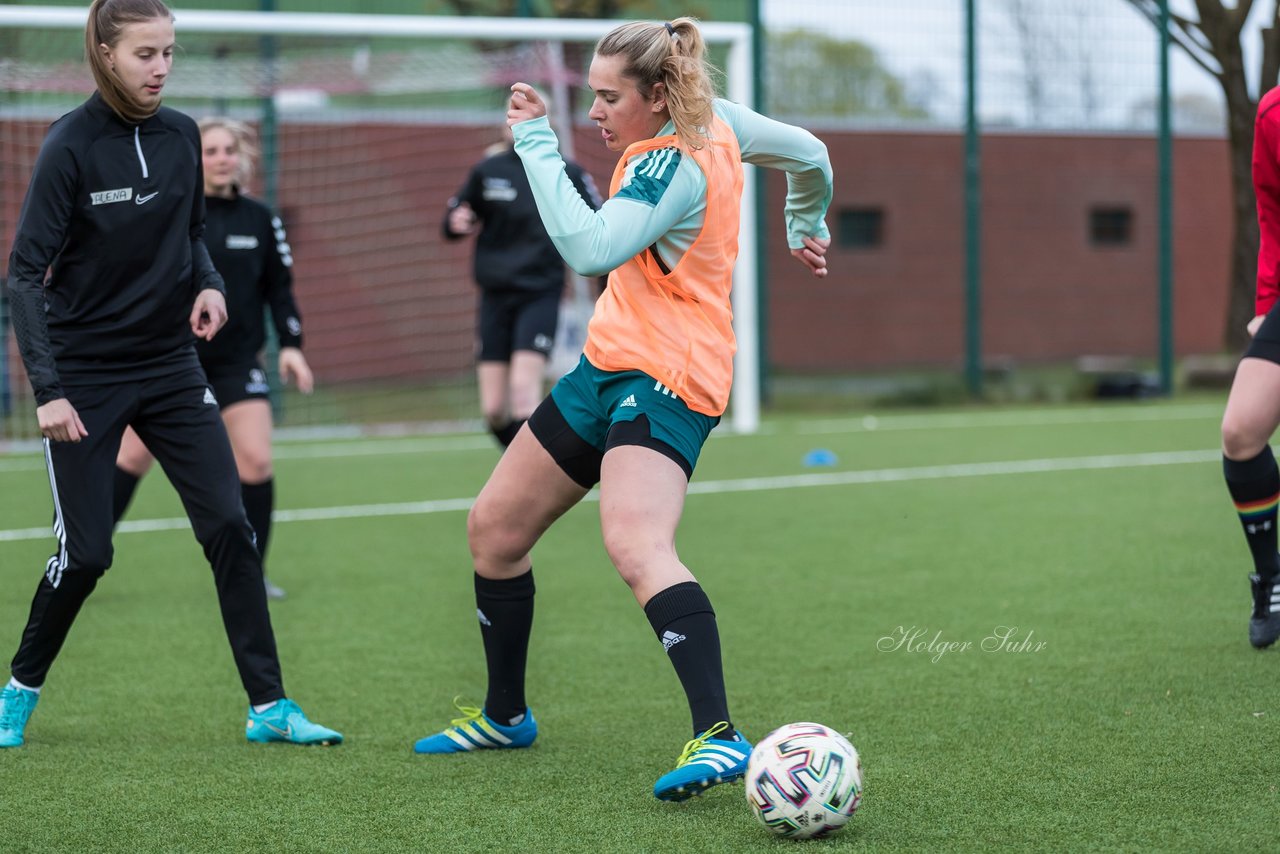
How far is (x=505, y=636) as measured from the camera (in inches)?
150

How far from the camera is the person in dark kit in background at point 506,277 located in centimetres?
828

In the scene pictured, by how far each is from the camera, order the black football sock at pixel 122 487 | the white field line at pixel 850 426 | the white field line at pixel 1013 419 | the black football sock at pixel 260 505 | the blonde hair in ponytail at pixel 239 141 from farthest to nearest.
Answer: the white field line at pixel 1013 419 → the white field line at pixel 850 426 → the black football sock at pixel 260 505 → the black football sock at pixel 122 487 → the blonde hair in ponytail at pixel 239 141

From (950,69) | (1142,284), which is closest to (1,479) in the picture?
(950,69)

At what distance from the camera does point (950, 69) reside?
1627 centimetres

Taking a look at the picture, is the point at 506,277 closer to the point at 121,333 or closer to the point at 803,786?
the point at 121,333

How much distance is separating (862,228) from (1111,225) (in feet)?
15.6

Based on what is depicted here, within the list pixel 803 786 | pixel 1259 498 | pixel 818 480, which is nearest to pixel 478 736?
pixel 803 786

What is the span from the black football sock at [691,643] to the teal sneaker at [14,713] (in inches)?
73.7

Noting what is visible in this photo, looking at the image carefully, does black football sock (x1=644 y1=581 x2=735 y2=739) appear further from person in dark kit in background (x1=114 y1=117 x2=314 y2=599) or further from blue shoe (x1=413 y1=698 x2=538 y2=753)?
person in dark kit in background (x1=114 y1=117 x2=314 y2=599)

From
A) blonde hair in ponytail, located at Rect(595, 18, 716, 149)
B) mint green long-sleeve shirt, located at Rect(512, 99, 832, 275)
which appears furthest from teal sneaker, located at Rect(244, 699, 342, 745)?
blonde hair in ponytail, located at Rect(595, 18, 716, 149)

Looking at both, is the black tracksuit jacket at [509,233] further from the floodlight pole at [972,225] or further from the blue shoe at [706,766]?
the floodlight pole at [972,225]

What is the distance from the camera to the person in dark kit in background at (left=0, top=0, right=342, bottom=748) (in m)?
3.69

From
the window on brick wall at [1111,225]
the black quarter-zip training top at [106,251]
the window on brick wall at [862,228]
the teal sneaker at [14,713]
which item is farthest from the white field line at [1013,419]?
the teal sneaker at [14,713]

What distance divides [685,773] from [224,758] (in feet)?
4.57
